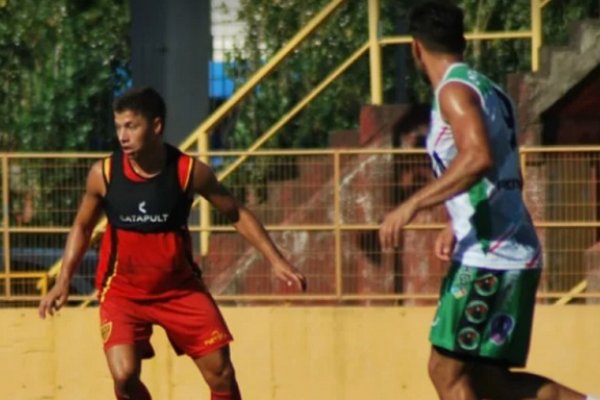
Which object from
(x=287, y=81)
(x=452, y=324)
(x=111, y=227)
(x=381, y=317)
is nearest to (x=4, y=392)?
(x=381, y=317)

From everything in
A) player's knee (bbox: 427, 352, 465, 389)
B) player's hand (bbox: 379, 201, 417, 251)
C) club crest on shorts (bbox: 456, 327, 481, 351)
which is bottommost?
player's knee (bbox: 427, 352, 465, 389)

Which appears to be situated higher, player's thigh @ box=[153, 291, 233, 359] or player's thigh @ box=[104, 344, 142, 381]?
player's thigh @ box=[153, 291, 233, 359]

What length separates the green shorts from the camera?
29.9 feet

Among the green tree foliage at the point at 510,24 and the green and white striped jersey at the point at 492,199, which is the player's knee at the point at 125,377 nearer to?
the green and white striped jersey at the point at 492,199

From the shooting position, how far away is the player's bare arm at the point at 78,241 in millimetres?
11117

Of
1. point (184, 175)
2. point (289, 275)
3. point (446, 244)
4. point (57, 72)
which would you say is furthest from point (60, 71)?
point (446, 244)

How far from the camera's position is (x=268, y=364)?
560 inches

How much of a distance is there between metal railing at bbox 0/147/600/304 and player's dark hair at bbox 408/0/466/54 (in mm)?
5153

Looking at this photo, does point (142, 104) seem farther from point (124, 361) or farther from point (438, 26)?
point (438, 26)

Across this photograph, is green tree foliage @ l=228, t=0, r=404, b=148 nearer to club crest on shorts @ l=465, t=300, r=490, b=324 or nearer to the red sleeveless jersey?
the red sleeveless jersey

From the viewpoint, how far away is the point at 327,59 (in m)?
21.8

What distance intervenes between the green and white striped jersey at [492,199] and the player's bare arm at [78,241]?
2.60 metres

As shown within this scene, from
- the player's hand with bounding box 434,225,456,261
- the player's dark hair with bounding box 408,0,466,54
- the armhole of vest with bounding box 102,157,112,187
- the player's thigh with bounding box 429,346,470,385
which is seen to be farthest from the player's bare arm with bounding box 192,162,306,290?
the player's dark hair with bounding box 408,0,466,54

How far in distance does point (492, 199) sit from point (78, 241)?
292cm
